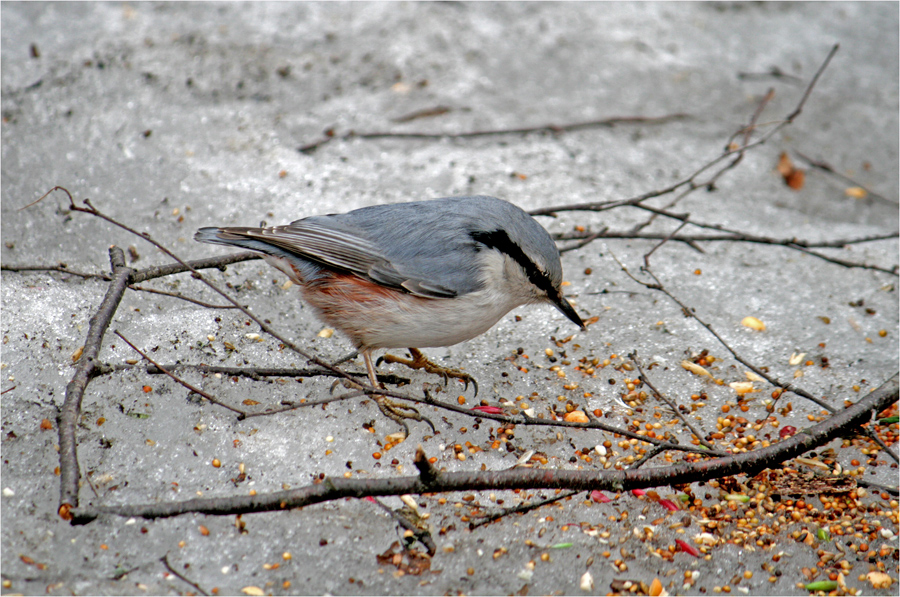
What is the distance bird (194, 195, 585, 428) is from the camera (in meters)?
3.26

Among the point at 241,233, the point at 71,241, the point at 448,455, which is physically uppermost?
the point at 241,233

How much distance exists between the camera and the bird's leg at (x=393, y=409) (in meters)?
3.28

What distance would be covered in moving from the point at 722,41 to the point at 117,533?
6.18m

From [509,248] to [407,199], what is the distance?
4.83ft

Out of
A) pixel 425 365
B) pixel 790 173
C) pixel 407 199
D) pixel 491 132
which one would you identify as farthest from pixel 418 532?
pixel 790 173

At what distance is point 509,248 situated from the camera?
3.39 m

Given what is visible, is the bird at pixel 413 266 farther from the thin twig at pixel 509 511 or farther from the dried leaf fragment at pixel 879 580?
the dried leaf fragment at pixel 879 580

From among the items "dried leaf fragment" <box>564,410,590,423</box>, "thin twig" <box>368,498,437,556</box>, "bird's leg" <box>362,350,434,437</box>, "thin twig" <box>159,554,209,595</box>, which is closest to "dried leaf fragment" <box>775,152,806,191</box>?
"dried leaf fragment" <box>564,410,590,423</box>

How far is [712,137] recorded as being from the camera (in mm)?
5715

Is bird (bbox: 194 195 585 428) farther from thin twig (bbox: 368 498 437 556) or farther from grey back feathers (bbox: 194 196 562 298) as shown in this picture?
thin twig (bbox: 368 498 437 556)

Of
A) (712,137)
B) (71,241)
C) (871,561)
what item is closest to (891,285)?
(712,137)

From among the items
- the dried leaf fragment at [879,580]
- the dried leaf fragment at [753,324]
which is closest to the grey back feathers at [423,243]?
the dried leaf fragment at [753,324]

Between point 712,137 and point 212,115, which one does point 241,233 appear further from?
point 712,137

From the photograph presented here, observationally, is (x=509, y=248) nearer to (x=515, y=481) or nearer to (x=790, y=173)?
(x=515, y=481)
